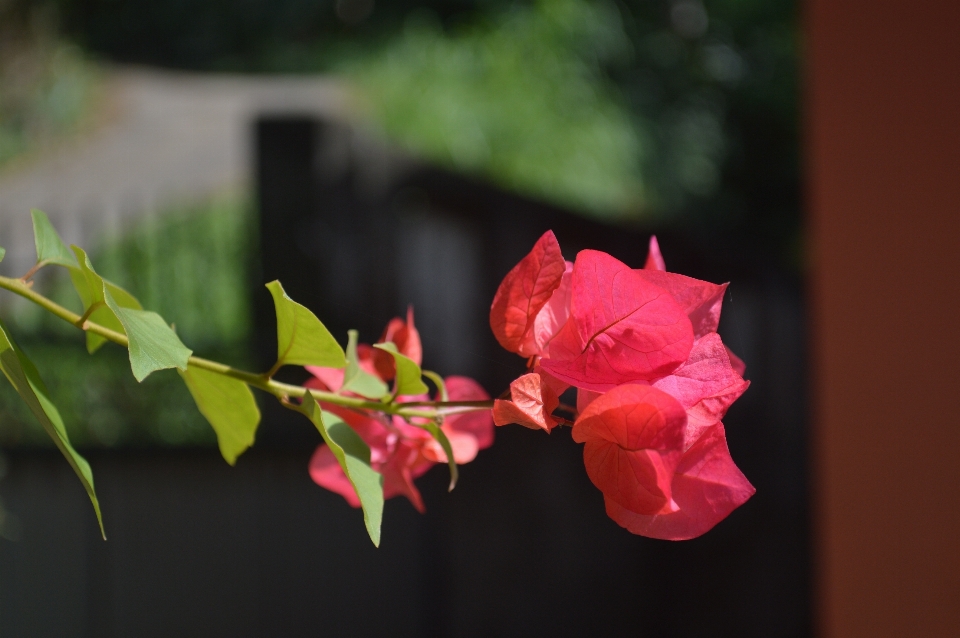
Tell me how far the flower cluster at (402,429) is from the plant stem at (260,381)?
25mm

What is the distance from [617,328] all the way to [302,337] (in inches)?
2.9

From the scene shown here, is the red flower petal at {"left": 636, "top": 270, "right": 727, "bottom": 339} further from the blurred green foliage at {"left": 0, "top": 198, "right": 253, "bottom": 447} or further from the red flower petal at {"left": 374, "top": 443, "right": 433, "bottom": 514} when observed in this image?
the blurred green foliage at {"left": 0, "top": 198, "right": 253, "bottom": 447}

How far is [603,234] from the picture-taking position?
5.67 feet

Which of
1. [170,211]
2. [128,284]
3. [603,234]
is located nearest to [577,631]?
[603,234]

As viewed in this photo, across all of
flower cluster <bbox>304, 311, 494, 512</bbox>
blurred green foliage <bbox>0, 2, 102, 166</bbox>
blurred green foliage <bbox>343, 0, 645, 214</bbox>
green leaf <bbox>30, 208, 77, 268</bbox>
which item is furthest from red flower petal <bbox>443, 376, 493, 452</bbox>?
blurred green foliage <bbox>0, 2, 102, 166</bbox>

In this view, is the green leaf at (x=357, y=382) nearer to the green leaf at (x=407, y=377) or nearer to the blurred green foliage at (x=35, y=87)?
the green leaf at (x=407, y=377)

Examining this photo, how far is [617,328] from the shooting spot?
172 millimetres

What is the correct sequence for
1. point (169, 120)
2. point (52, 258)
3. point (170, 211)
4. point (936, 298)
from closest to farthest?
point (52, 258) < point (936, 298) < point (170, 211) < point (169, 120)

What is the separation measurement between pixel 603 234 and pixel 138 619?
1086mm

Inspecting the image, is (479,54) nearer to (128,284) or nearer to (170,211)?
(170,211)

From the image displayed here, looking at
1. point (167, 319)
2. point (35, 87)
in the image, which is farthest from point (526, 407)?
point (35, 87)

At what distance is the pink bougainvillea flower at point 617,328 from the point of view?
0.56 ft

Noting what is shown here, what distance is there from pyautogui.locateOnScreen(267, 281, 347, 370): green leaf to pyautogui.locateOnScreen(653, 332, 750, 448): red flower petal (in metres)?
0.07

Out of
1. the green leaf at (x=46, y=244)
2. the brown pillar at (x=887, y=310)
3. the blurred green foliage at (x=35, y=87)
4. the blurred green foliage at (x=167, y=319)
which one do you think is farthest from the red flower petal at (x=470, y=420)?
the blurred green foliage at (x=35, y=87)
